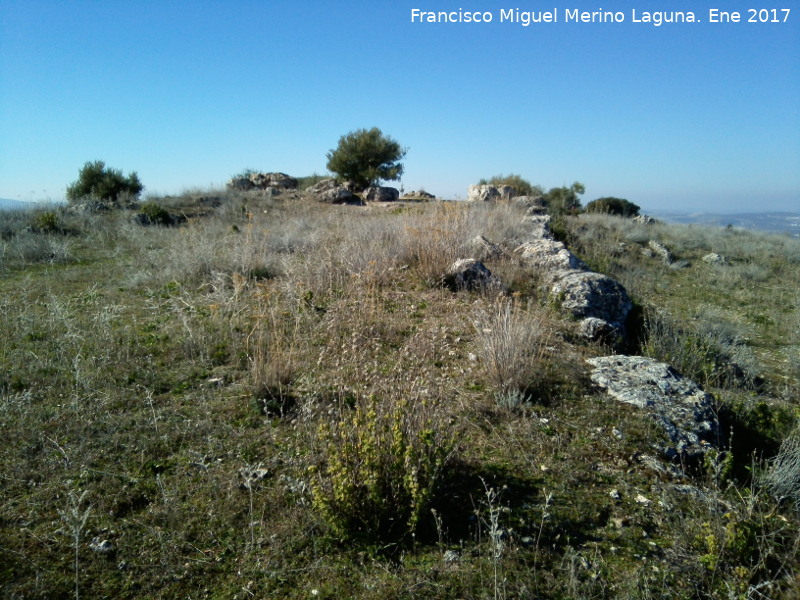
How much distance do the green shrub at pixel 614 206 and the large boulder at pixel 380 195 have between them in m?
8.14

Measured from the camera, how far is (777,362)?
5.90 meters

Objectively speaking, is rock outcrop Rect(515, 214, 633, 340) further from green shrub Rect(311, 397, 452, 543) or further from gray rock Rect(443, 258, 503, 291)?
green shrub Rect(311, 397, 452, 543)

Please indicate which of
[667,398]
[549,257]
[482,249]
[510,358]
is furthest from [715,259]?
[510,358]

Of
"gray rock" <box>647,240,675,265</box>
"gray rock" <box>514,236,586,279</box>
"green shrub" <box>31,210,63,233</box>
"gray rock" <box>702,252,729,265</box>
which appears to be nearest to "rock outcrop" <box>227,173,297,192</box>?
"green shrub" <box>31,210,63,233</box>

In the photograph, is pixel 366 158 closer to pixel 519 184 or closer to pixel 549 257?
pixel 519 184

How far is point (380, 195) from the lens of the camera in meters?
19.5

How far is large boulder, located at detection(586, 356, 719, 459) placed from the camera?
10.4ft

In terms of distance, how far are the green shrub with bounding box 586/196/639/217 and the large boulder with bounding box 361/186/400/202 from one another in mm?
8142

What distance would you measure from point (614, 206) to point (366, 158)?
39.6 ft

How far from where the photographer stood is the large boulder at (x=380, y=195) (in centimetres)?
1947

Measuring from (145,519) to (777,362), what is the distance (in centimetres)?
707

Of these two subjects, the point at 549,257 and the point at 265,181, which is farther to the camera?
the point at 265,181

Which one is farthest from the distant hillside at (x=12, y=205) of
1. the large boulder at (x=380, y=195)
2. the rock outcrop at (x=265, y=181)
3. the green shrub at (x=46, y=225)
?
the large boulder at (x=380, y=195)

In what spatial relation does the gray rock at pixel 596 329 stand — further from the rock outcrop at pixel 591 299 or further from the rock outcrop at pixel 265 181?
the rock outcrop at pixel 265 181
